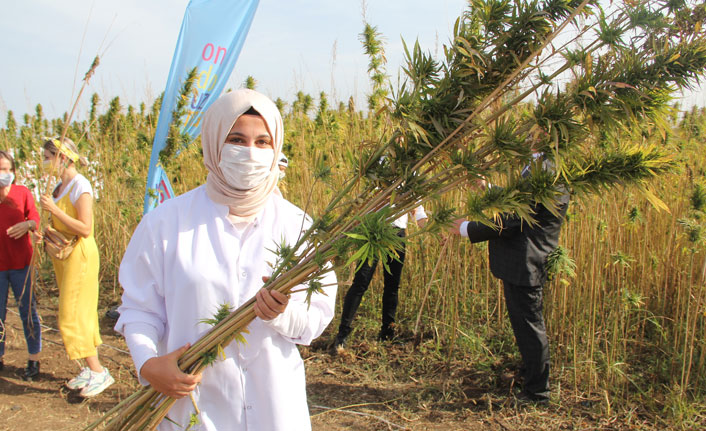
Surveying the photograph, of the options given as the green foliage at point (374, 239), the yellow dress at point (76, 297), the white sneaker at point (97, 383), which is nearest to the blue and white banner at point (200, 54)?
the yellow dress at point (76, 297)

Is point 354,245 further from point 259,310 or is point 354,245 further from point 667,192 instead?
point 667,192

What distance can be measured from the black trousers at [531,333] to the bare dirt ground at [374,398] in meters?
0.19

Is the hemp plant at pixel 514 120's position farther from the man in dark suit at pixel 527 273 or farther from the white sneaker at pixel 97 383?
the white sneaker at pixel 97 383

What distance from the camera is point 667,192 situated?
4.30 metres

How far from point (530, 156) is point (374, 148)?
420 mm

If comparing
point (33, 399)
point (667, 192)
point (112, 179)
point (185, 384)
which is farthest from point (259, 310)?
point (112, 179)

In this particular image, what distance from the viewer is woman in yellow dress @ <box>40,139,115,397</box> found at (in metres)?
3.86

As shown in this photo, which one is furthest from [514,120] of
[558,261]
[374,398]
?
[374,398]

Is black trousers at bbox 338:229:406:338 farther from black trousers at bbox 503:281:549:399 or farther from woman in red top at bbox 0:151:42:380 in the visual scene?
woman in red top at bbox 0:151:42:380

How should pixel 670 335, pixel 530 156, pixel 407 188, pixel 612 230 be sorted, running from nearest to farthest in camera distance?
pixel 530 156
pixel 407 188
pixel 670 335
pixel 612 230

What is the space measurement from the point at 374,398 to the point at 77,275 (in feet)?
8.66

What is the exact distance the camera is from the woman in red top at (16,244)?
13.3ft

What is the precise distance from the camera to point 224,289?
1.52 metres

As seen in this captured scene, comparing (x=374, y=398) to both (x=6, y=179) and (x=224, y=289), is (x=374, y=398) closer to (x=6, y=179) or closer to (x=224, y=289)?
(x=224, y=289)
